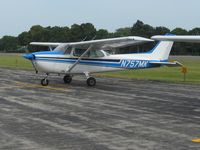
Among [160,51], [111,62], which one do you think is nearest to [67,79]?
[111,62]

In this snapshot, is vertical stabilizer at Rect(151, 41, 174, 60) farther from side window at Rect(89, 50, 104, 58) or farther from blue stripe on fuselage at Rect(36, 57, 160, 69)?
side window at Rect(89, 50, 104, 58)

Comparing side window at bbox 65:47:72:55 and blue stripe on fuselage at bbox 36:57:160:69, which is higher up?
side window at bbox 65:47:72:55

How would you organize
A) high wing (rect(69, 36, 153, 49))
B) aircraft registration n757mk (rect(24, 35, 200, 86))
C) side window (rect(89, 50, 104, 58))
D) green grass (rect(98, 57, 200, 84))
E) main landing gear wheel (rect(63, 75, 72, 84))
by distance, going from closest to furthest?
high wing (rect(69, 36, 153, 49)) → aircraft registration n757mk (rect(24, 35, 200, 86)) → side window (rect(89, 50, 104, 58)) → main landing gear wheel (rect(63, 75, 72, 84)) → green grass (rect(98, 57, 200, 84))

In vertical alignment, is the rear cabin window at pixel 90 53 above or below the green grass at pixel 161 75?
above

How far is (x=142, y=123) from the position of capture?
10.0m

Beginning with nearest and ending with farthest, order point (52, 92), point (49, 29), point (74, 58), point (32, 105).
Result: point (32, 105)
point (52, 92)
point (74, 58)
point (49, 29)

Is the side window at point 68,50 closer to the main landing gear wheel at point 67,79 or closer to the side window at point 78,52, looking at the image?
the side window at point 78,52

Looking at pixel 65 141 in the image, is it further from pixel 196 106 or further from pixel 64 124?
pixel 196 106

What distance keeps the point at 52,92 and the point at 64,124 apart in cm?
778

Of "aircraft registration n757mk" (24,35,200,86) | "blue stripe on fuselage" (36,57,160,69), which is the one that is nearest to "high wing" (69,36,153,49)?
"aircraft registration n757mk" (24,35,200,86)

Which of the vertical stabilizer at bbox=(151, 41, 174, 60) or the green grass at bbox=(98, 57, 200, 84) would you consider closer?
the vertical stabilizer at bbox=(151, 41, 174, 60)

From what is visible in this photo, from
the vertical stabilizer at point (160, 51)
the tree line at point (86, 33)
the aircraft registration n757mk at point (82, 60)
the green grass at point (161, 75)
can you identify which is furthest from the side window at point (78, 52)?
the tree line at point (86, 33)

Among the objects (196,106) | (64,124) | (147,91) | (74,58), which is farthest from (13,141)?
(74,58)

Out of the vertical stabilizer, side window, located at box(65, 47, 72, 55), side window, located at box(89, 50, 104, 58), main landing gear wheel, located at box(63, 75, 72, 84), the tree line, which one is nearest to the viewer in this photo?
side window, located at box(65, 47, 72, 55)
